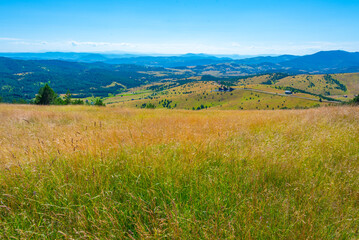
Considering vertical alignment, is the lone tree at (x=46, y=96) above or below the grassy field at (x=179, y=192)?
below

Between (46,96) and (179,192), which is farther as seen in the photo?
(46,96)

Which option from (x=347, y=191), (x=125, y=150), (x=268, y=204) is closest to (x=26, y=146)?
(x=125, y=150)

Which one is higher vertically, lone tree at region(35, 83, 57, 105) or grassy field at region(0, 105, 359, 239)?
grassy field at region(0, 105, 359, 239)

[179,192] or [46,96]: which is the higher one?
[179,192]

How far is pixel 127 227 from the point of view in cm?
212

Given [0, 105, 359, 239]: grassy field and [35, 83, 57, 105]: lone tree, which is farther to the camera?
[35, 83, 57, 105]: lone tree

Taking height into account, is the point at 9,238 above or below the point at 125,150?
below

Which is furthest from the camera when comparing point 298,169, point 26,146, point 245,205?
point 26,146

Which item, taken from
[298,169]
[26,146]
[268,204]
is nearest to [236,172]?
[268,204]

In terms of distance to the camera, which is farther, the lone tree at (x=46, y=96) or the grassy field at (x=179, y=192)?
the lone tree at (x=46, y=96)

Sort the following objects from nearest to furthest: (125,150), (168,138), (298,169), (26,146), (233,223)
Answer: (233,223), (298,169), (125,150), (26,146), (168,138)

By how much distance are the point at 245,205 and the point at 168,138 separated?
266cm

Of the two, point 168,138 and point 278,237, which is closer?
point 278,237

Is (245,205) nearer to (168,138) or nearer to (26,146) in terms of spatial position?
(168,138)
